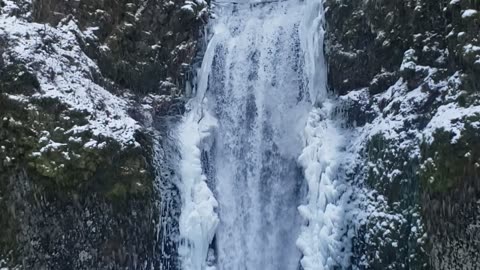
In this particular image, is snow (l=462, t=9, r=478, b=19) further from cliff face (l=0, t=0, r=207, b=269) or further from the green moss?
cliff face (l=0, t=0, r=207, b=269)

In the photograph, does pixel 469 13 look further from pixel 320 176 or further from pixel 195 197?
pixel 195 197

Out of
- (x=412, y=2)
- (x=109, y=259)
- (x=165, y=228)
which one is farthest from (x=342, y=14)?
(x=109, y=259)

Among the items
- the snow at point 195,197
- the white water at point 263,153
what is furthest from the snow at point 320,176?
the snow at point 195,197

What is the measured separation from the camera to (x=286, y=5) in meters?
15.5

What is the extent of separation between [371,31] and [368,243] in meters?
4.13

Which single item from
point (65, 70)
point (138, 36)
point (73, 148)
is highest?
point (138, 36)

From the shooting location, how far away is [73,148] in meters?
11.2

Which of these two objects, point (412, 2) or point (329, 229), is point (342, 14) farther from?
point (329, 229)

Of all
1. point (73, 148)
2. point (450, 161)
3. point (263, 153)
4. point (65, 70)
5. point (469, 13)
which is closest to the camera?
point (450, 161)

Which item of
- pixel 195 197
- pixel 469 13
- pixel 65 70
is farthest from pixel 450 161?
pixel 65 70

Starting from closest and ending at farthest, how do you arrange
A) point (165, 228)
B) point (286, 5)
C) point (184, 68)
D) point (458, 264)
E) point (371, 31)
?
point (458, 264), point (165, 228), point (371, 31), point (184, 68), point (286, 5)

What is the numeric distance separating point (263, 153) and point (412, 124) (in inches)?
135

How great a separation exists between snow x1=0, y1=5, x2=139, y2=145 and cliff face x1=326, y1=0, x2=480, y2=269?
14.2ft

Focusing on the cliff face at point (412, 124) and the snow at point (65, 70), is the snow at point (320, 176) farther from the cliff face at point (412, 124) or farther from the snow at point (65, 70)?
the snow at point (65, 70)
